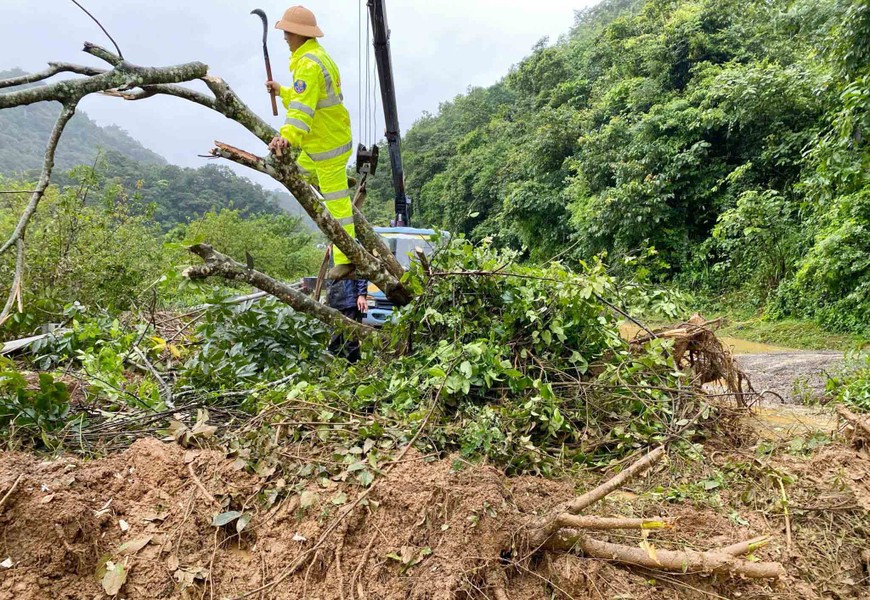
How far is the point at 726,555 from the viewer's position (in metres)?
2.03

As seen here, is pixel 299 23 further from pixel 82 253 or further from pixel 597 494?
pixel 82 253

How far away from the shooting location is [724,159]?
13992mm

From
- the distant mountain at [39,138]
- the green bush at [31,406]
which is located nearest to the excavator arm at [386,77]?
the green bush at [31,406]

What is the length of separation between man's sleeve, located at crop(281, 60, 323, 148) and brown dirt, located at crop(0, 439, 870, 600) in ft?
7.70

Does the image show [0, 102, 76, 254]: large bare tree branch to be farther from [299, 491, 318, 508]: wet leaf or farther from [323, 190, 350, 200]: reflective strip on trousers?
[323, 190, 350, 200]: reflective strip on trousers

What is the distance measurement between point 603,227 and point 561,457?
12.7 meters

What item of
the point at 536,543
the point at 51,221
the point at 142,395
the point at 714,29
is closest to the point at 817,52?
the point at 714,29

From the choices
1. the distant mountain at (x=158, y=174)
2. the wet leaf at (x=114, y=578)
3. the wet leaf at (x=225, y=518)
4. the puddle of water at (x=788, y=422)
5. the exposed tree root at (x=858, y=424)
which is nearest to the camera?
the wet leaf at (x=114, y=578)

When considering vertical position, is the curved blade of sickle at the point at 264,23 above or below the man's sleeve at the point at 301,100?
above

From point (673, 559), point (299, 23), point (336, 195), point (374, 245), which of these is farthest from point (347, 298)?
point (673, 559)

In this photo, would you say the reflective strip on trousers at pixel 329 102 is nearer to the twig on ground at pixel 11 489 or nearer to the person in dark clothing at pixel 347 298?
the person in dark clothing at pixel 347 298

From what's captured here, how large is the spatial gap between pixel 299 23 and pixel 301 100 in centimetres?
86

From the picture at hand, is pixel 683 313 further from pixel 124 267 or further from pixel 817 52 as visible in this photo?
pixel 817 52

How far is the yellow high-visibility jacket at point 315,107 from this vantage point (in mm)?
3891
